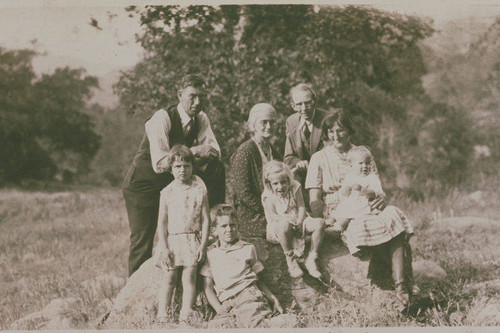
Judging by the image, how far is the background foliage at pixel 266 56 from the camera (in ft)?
28.0

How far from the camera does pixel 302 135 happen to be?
5625mm

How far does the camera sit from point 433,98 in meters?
11.9

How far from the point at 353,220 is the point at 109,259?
493 cm

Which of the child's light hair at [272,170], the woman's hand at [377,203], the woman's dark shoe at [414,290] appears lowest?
the woman's dark shoe at [414,290]

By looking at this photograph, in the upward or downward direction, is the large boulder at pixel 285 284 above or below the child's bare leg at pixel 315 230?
below

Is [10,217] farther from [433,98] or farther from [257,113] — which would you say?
[433,98]

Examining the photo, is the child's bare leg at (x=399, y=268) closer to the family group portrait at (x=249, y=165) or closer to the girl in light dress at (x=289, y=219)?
the family group portrait at (x=249, y=165)

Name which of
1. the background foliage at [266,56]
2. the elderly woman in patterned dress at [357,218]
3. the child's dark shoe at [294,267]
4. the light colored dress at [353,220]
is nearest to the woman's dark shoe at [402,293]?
the elderly woman in patterned dress at [357,218]

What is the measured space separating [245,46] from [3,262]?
15.8 feet

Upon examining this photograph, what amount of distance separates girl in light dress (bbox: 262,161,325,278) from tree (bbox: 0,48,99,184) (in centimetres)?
610

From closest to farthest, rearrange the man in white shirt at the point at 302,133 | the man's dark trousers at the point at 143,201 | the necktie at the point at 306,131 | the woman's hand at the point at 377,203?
the woman's hand at the point at 377,203 < the man in white shirt at the point at 302,133 < the man's dark trousers at the point at 143,201 < the necktie at the point at 306,131

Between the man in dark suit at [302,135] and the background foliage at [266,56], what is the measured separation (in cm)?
278

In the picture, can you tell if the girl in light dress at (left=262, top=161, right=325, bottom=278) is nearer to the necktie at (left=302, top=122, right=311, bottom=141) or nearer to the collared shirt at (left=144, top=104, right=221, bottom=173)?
the collared shirt at (left=144, top=104, right=221, bottom=173)

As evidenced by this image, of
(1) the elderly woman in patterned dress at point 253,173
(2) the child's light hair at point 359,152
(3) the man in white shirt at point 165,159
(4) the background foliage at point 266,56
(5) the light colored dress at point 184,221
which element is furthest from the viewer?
(4) the background foliage at point 266,56
